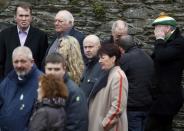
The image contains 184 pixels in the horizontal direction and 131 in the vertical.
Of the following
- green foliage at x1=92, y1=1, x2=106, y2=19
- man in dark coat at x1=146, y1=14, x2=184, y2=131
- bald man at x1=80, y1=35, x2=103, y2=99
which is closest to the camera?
bald man at x1=80, y1=35, x2=103, y2=99

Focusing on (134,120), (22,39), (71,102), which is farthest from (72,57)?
(22,39)

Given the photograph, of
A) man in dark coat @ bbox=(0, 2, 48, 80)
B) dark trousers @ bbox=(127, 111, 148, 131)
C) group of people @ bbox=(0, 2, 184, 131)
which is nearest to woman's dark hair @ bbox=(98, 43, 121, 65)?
group of people @ bbox=(0, 2, 184, 131)

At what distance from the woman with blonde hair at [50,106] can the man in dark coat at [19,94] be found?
1.46ft

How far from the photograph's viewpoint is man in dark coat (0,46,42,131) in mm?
5094

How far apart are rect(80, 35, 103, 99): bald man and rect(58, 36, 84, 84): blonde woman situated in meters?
0.17

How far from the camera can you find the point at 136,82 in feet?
19.9

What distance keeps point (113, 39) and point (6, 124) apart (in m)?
2.16

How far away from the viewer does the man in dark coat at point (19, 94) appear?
16.7 ft

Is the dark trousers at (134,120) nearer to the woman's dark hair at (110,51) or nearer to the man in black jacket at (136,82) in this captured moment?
the man in black jacket at (136,82)

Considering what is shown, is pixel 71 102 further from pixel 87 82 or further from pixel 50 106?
pixel 87 82

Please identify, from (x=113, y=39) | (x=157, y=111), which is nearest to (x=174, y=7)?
(x=113, y=39)

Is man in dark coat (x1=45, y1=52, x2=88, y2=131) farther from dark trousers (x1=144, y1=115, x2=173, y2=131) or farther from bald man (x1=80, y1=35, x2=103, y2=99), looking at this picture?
dark trousers (x1=144, y1=115, x2=173, y2=131)

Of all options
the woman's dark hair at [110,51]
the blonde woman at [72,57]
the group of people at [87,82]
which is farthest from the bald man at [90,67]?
the woman's dark hair at [110,51]

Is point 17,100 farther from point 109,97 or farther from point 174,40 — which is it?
point 174,40
